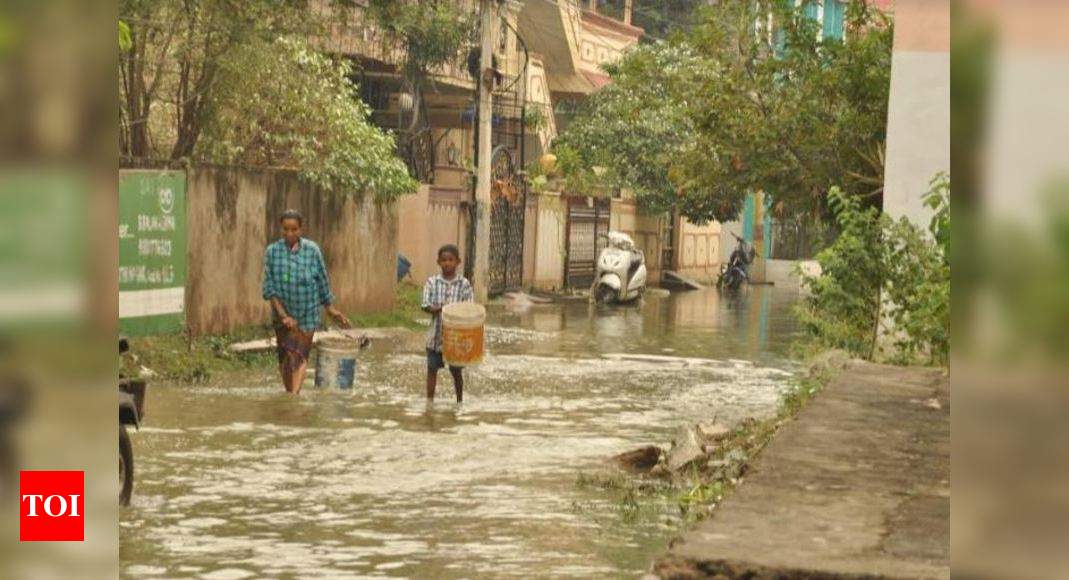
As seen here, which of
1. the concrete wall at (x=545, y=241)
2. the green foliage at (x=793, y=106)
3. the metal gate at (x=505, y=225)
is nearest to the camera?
the green foliage at (x=793, y=106)

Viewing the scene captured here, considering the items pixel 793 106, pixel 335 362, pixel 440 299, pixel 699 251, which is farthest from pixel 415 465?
pixel 699 251

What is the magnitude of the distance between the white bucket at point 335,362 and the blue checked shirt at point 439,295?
725 mm

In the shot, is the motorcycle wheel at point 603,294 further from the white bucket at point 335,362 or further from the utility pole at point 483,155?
the white bucket at point 335,362

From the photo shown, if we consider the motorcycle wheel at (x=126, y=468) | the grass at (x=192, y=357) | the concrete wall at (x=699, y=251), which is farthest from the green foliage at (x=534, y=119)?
the motorcycle wheel at (x=126, y=468)

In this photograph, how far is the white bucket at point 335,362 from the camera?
14211 mm

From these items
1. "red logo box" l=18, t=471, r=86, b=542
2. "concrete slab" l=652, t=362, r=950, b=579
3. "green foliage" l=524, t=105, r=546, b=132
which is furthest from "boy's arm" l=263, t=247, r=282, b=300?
"green foliage" l=524, t=105, r=546, b=132

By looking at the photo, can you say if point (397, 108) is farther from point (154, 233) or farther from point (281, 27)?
point (154, 233)

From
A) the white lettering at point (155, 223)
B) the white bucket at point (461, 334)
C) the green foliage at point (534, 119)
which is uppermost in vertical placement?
the green foliage at point (534, 119)

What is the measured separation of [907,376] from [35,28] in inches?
382

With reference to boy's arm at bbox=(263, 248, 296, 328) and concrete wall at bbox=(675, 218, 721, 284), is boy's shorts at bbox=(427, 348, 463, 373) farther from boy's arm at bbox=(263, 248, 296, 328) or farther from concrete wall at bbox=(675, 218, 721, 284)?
concrete wall at bbox=(675, 218, 721, 284)

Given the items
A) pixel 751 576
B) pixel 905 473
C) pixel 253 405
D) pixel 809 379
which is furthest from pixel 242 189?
pixel 751 576

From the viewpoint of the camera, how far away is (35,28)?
4.34ft

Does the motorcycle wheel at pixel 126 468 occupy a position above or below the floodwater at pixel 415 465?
above

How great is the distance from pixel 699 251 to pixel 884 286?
33.3 meters
